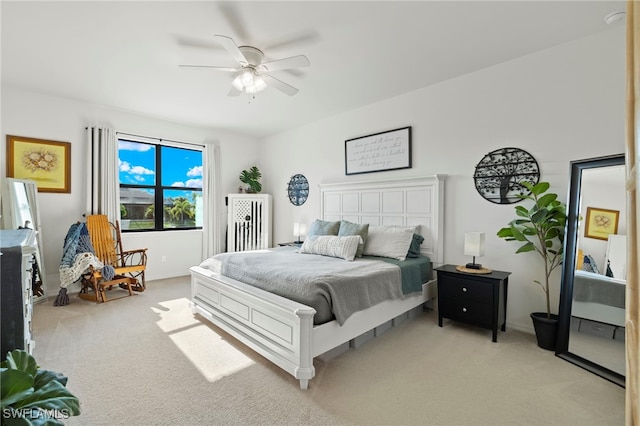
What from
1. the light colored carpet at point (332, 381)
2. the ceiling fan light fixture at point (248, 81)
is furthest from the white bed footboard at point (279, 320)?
the ceiling fan light fixture at point (248, 81)

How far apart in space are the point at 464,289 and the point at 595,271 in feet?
3.32

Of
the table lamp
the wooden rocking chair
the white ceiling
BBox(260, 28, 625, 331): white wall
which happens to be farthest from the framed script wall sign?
the wooden rocking chair

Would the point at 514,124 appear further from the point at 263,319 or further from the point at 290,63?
the point at 263,319

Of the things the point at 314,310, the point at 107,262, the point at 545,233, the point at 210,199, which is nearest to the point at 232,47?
the point at 314,310

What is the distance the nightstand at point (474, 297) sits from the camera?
2820 millimetres

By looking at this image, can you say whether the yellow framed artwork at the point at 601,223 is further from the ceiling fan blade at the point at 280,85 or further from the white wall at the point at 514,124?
the ceiling fan blade at the point at 280,85

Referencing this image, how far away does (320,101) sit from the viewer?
4254mm

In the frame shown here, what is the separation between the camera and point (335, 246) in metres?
3.60

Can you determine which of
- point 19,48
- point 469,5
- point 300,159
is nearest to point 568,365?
point 469,5

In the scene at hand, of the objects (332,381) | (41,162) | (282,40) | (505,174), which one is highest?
(282,40)

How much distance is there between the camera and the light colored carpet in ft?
6.00

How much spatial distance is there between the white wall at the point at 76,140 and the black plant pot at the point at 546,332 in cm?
517

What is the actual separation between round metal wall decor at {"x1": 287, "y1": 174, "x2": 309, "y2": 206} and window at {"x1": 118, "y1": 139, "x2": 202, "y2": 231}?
1.74 m

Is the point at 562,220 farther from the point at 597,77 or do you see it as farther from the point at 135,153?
the point at 135,153
